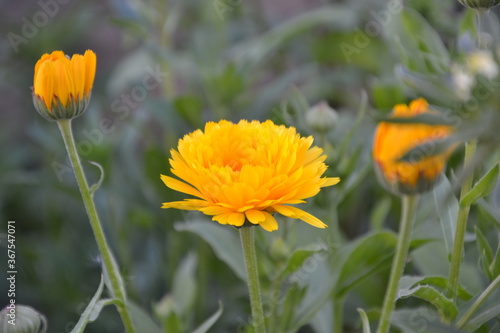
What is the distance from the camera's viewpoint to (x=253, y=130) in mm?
437

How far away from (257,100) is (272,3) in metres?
0.67

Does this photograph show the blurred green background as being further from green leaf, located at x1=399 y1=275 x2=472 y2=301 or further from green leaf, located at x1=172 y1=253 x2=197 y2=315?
green leaf, located at x1=399 y1=275 x2=472 y2=301

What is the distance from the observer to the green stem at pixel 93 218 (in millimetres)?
462

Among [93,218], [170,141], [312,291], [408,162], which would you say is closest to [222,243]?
[312,291]

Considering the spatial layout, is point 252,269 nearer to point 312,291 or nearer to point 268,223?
point 268,223

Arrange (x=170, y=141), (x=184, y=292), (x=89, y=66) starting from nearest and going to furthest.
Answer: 1. (x=89, y=66)
2. (x=184, y=292)
3. (x=170, y=141)

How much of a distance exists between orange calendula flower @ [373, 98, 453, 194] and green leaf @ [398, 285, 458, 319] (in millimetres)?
82

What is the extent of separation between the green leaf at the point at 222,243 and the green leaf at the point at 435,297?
21 cm

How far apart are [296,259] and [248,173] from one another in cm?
18

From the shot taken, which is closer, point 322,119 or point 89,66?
point 89,66

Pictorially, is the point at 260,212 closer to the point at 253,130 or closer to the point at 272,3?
the point at 253,130

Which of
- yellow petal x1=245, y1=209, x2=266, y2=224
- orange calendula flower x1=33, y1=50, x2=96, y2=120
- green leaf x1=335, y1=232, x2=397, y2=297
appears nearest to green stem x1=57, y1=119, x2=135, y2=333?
orange calendula flower x1=33, y1=50, x2=96, y2=120

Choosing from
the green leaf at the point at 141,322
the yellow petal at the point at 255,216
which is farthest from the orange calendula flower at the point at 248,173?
the green leaf at the point at 141,322

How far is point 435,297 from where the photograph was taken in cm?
46
